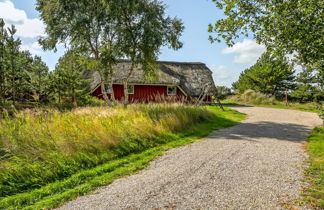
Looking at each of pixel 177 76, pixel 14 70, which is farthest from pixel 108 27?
pixel 177 76

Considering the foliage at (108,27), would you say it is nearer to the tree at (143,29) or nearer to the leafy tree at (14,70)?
the tree at (143,29)

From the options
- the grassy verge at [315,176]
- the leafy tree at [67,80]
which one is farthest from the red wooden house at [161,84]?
the grassy verge at [315,176]

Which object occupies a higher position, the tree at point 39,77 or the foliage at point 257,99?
the tree at point 39,77

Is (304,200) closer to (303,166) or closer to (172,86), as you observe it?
(303,166)

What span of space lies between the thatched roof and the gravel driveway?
57.1ft

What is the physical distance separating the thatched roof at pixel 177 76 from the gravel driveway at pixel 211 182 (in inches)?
686

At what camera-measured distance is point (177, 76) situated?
87.4ft

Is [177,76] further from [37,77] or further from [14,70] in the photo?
[14,70]

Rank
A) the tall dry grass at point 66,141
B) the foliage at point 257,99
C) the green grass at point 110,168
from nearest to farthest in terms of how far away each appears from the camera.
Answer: the green grass at point 110,168, the tall dry grass at point 66,141, the foliage at point 257,99

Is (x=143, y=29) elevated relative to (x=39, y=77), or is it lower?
elevated

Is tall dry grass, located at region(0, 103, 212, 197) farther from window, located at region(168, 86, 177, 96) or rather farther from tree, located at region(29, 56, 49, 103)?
window, located at region(168, 86, 177, 96)

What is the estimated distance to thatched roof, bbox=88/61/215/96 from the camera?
2509 centimetres

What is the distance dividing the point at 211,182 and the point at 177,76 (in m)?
22.7

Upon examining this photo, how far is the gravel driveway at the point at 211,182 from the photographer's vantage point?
12.1 ft
